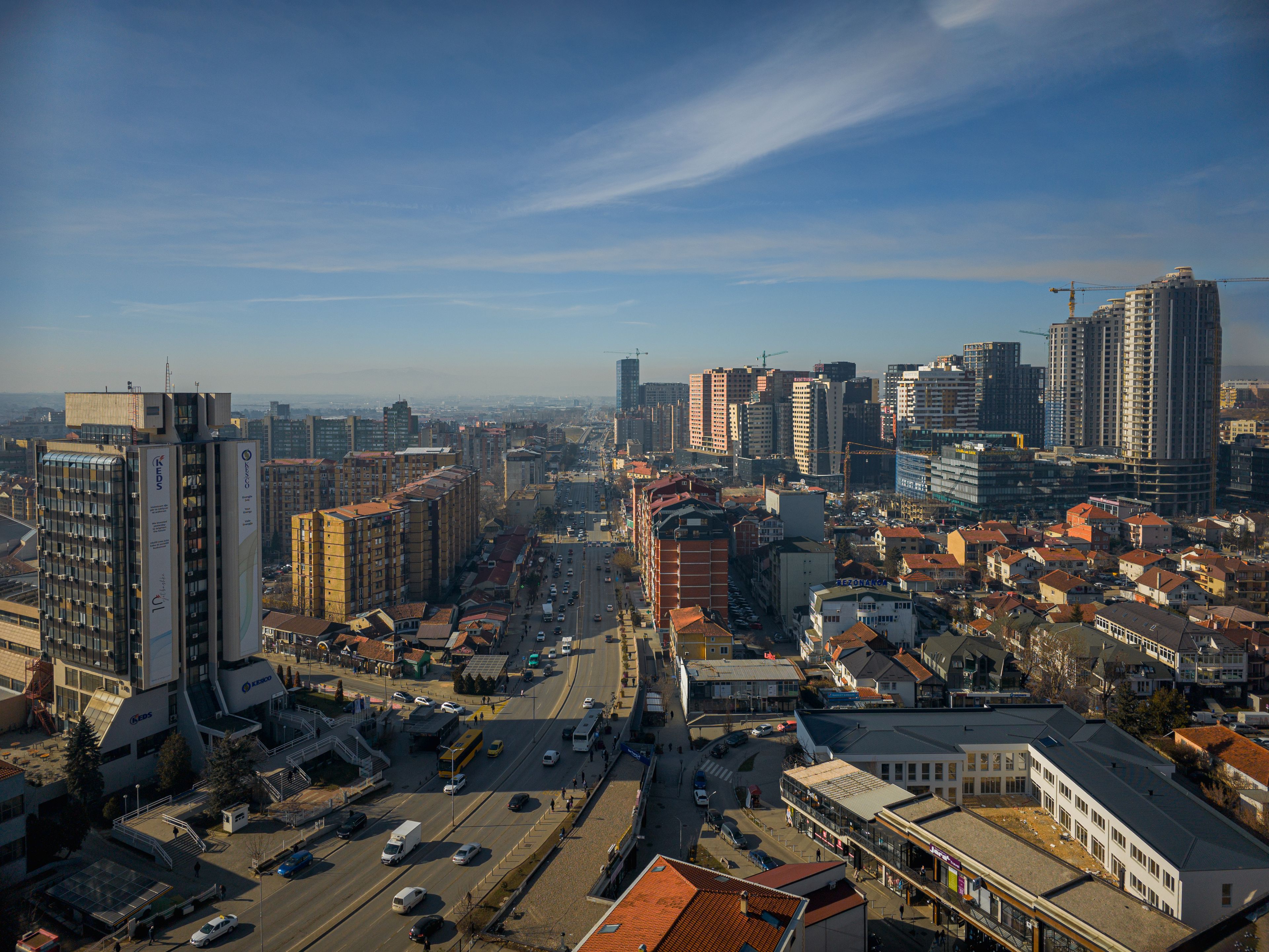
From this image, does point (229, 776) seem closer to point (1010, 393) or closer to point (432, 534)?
point (432, 534)

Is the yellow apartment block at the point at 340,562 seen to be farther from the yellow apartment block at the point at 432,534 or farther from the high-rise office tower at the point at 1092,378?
the high-rise office tower at the point at 1092,378

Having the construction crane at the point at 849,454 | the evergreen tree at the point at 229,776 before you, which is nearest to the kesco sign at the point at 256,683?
the evergreen tree at the point at 229,776

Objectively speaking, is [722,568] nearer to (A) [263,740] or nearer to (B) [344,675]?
(B) [344,675]

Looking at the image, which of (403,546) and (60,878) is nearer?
(60,878)

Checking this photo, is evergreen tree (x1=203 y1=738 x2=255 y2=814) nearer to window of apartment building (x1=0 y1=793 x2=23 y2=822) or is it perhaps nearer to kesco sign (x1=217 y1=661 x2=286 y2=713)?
kesco sign (x1=217 y1=661 x2=286 y2=713)

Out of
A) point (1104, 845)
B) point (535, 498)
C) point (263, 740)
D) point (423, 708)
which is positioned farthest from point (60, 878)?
point (535, 498)
